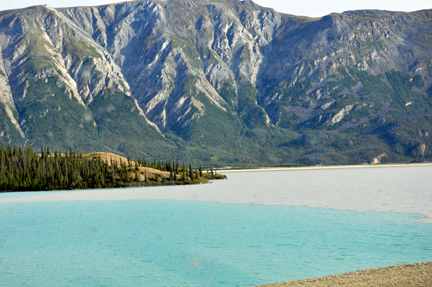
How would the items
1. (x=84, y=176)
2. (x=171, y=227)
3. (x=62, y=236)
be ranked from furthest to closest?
(x=84, y=176) → (x=171, y=227) → (x=62, y=236)

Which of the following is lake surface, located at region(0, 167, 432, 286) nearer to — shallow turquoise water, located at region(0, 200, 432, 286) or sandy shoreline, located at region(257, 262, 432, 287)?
shallow turquoise water, located at region(0, 200, 432, 286)

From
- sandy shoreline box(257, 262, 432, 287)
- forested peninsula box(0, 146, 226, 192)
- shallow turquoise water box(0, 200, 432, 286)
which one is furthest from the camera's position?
forested peninsula box(0, 146, 226, 192)

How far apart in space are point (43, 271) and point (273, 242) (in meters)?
24.3

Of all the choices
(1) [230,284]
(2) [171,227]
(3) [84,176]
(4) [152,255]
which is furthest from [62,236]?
(3) [84,176]

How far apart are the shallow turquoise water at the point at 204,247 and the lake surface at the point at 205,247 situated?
0.30 ft

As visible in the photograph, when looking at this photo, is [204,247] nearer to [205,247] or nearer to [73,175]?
[205,247]

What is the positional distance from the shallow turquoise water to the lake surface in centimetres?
9

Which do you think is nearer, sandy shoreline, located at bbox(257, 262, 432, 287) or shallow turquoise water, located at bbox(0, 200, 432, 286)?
sandy shoreline, located at bbox(257, 262, 432, 287)

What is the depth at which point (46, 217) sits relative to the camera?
255 feet

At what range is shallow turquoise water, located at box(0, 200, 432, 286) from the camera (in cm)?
3625

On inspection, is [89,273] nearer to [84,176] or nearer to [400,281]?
[400,281]

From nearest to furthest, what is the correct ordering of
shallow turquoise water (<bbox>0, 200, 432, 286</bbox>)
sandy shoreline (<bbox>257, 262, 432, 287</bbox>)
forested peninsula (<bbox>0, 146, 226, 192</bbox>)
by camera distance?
1. sandy shoreline (<bbox>257, 262, 432, 287</bbox>)
2. shallow turquoise water (<bbox>0, 200, 432, 286</bbox>)
3. forested peninsula (<bbox>0, 146, 226, 192</bbox>)

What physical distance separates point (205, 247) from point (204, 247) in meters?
0.12

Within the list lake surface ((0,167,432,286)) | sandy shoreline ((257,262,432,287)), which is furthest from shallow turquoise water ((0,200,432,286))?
sandy shoreline ((257,262,432,287))
